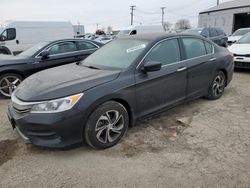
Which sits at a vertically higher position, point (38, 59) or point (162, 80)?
point (38, 59)

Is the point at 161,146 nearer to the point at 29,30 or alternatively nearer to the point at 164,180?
the point at 164,180

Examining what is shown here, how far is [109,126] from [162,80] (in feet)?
3.89

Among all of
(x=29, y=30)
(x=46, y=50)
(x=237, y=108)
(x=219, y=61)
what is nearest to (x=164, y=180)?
(x=237, y=108)

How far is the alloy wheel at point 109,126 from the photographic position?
323 cm

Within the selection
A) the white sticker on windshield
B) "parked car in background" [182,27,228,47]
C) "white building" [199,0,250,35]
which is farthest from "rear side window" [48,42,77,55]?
"white building" [199,0,250,35]

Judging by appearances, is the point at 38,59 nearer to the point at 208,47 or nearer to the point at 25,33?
the point at 208,47

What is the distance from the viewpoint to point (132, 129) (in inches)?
155

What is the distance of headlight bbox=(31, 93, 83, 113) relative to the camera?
2.91m

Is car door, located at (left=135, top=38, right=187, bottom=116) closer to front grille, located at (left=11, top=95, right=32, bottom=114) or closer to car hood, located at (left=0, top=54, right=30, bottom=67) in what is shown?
front grille, located at (left=11, top=95, right=32, bottom=114)

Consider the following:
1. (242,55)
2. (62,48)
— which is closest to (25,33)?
(62,48)

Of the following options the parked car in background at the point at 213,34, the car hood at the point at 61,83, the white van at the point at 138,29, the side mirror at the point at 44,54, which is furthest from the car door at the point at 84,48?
the white van at the point at 138,29

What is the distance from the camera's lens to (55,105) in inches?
115

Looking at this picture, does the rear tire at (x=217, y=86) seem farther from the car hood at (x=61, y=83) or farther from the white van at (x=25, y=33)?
the white van at (x=25, y=33)

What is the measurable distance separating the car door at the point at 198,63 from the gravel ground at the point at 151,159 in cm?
67
